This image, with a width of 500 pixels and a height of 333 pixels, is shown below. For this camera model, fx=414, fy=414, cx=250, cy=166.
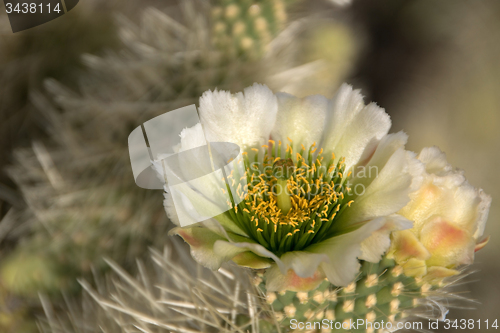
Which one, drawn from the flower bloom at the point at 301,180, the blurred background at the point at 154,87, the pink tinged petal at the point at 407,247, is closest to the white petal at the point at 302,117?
the flower bloom at the point at 301,180

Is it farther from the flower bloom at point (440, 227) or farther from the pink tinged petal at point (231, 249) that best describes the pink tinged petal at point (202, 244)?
the flower bloom at point (440, 227)

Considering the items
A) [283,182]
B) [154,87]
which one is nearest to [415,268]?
[283,182]

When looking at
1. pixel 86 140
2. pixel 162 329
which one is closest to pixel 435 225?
pixel 162 329

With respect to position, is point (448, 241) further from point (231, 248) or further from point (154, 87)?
point (154, 87)

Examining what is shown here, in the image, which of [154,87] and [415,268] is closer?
[415,268]

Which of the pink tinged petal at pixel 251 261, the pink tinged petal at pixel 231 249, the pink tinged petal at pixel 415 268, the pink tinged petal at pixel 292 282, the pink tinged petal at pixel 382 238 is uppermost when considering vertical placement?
the pink tinged petal at pixel 382 238

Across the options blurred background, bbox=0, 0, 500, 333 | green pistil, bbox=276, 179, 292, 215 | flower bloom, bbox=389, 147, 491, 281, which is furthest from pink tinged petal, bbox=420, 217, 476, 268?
blurred background, bbox=0, 0, 500, 333
